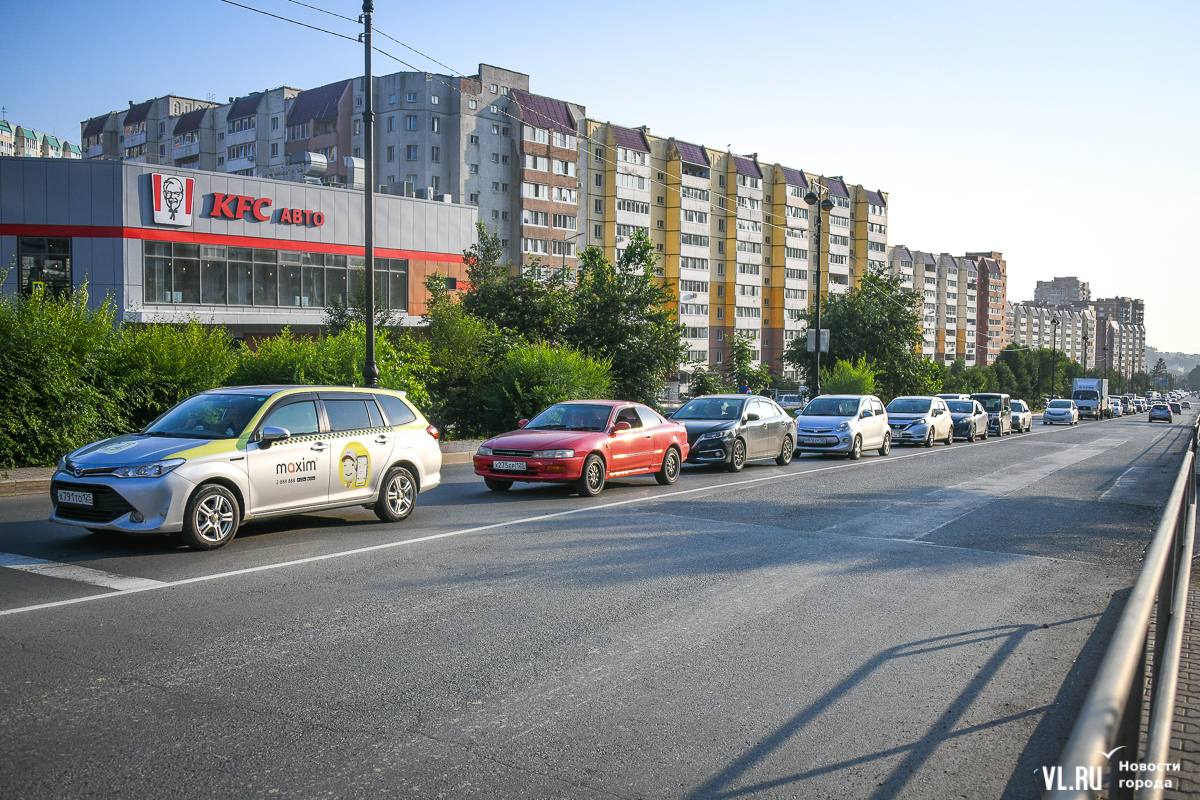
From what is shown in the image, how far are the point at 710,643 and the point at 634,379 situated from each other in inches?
991

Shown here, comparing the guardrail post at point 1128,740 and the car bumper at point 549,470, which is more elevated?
the guardrail post at point 1128,740

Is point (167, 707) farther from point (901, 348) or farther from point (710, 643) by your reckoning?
point (901, 348)

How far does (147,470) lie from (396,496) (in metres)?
3.13

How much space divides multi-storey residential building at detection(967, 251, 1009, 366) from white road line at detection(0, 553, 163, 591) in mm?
185997

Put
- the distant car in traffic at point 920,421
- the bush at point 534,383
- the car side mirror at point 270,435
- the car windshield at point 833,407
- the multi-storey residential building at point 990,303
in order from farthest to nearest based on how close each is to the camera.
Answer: the multi-storey residential building at point 990,303 → the distant car in traffic at point 920,421 → the car windshield at point 833,407 → the bush at point 534,383 → the car side mirror at point 270,435

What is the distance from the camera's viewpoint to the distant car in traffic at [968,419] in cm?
3250

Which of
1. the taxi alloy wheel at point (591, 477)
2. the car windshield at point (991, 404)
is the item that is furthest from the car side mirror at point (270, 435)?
the car windshield at point (991, 404)

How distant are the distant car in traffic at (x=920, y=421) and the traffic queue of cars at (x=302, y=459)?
49.1ft

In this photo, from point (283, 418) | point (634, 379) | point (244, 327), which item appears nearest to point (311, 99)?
Answer: point (244, 327)

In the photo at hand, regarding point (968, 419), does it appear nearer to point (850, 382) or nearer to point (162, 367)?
point (850, 382)

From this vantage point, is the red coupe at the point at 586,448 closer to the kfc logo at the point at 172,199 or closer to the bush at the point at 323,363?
the bush at the point at 323,363

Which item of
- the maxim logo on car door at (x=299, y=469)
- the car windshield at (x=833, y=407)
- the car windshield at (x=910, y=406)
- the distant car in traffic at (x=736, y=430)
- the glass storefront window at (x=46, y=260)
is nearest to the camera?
the maxim logo on car door at (x=299, y=469)

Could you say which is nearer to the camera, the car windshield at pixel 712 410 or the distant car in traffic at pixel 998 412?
the car windshield at pixel 712 410

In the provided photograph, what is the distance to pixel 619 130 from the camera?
294 feet
